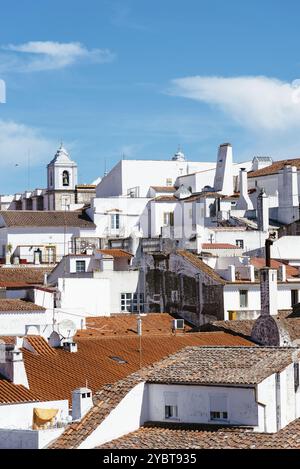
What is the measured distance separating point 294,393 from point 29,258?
158ft

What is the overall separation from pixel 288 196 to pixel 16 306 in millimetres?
32319

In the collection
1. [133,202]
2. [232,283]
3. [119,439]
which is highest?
[133,202]

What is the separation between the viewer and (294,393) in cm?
2983

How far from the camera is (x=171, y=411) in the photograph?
28953mm

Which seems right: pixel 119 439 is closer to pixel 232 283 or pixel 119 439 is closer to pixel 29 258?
pixel 232 283

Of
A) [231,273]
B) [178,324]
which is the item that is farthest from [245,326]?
[231,273]

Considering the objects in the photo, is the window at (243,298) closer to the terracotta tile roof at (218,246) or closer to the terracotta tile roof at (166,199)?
the terracotta tile roof at (218,246)

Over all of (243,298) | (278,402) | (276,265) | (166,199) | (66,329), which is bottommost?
(278,402)

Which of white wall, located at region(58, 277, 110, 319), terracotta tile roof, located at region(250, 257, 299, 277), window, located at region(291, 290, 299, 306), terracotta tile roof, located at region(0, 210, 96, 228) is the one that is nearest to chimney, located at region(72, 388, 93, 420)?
white wall, located at region(58, 277, 110, 319)

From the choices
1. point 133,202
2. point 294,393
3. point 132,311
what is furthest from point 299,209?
point 294,393

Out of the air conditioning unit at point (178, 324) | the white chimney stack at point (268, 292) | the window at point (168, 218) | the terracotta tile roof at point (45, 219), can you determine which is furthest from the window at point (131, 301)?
the window at point (168, 218)

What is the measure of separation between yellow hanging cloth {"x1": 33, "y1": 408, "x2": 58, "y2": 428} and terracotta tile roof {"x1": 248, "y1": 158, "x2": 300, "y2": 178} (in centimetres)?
5183

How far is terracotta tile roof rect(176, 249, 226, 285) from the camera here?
171 ft

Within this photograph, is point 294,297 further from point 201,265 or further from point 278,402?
point 278,402
